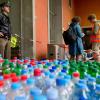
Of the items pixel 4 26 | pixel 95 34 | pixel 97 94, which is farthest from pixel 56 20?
pixel 97 94

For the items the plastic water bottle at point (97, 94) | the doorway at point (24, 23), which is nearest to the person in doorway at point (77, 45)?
the doorway at point (24, 23)

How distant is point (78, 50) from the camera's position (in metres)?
4.80

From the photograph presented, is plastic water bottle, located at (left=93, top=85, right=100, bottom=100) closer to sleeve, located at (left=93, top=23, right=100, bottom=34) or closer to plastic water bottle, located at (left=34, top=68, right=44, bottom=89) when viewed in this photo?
plastic water bottle, located at (left=34, top=68, right=44, bottom=89)

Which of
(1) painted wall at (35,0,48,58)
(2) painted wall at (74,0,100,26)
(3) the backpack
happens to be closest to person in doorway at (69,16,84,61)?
(3) the backpack

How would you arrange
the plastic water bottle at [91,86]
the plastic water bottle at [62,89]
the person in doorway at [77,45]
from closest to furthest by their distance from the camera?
the plastic water bottle at [62,89] < the plastic water bottle at [91,86] < the person in doorway at [77,45]

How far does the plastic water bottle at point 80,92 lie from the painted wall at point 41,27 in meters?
4.68

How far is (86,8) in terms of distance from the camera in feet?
39.8

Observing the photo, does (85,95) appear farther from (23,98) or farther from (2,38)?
(2,38)

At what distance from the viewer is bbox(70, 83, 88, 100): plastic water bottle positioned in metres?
1.09

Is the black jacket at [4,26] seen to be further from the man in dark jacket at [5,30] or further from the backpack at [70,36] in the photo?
the backpack at [70,36]

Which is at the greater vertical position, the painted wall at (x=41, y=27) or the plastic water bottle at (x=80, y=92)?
the painted wall at (x=41, y=27)

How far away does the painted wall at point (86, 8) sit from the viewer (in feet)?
39.1

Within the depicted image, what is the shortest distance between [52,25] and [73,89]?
7450mm

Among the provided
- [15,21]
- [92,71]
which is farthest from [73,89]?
[15,21]
